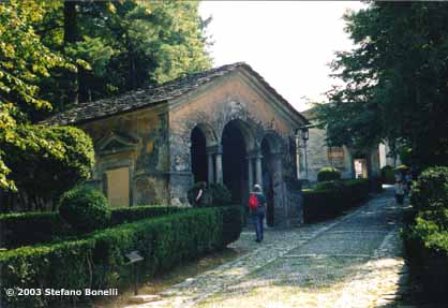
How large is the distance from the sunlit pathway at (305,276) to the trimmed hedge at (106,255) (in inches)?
32.8

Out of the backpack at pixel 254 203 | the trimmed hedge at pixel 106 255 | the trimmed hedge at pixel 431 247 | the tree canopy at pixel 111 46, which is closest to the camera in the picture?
the trimmed hedge at pixel 431 247

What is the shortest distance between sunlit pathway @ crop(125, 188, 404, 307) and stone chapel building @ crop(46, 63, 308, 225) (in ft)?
11.7

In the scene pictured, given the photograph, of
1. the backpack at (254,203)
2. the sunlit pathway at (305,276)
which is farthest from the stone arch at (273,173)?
the backpack at (254,203)

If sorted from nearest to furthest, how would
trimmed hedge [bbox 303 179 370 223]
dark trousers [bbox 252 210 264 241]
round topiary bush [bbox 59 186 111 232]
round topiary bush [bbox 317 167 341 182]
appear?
1. round topiary bush [bbox 59 186 111 232]
2. dark trousers [bbox 252 210 264 241]
3. trimmed hedge [bbox 303 179 370 223]
4. round topiary bush [bbox 317 167 341 182]

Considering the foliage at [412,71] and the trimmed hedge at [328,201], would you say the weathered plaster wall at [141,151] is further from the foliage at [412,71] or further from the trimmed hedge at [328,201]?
the trimmed hedge at [328,201]

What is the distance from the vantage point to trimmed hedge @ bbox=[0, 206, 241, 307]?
685 centimetres

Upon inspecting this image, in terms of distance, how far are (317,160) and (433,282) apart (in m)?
41.6

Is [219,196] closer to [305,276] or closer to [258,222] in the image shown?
[258,222]

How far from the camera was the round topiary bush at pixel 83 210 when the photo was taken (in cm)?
933

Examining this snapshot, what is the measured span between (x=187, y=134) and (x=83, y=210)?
7.27m

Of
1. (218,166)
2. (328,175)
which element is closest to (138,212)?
(218,166)

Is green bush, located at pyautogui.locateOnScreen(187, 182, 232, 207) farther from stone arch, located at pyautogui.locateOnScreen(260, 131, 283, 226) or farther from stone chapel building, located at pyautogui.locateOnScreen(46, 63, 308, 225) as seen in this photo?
stone arch, located at pyautogui.locateOnScreen(260, 131, 283, 226)

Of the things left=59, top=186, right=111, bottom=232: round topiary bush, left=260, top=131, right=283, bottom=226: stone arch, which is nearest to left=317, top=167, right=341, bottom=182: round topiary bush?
left=260, top=131, right=283, bottom=226: stone arch

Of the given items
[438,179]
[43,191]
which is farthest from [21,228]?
[438,179]
